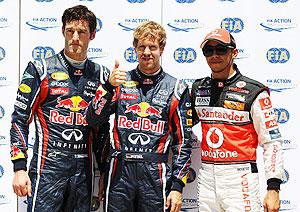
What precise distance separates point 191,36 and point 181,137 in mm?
937

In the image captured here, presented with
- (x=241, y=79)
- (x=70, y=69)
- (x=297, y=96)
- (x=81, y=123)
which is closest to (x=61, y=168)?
(x=81, y=123)

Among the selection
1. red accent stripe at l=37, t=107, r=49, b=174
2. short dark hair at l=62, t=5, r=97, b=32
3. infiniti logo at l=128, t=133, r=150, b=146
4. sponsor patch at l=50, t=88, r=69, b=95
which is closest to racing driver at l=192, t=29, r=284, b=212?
infiniti logo at l=128, t=133, r=150, b=146

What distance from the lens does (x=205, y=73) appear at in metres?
3.42

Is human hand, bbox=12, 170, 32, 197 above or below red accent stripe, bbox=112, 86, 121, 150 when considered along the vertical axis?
below

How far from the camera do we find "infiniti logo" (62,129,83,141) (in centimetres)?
280

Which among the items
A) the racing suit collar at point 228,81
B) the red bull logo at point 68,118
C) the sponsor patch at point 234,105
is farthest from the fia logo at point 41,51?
the sponsor patch at point 234,105

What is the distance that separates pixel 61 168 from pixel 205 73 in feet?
4.51

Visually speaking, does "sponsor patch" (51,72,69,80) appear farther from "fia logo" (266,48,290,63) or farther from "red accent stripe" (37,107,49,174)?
"fia logo" (266,48,290,63)

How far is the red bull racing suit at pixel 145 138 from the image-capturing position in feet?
9.03

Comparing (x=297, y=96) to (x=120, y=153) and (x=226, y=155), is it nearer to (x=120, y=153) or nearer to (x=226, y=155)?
(x=226, y=155)

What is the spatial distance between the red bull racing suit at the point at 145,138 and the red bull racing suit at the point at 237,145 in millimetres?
178

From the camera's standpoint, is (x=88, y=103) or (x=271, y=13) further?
(x=271, y=13)

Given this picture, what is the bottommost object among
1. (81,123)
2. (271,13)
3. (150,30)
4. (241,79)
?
(81,123)

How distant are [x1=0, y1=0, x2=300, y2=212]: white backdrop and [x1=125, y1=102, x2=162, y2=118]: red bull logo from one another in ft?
2.15
